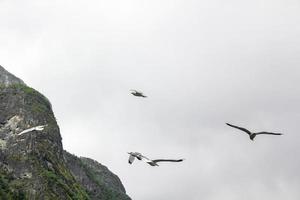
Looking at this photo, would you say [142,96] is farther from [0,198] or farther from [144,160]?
[0,198]

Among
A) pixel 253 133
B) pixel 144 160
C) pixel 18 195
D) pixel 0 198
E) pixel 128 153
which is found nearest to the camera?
pixel 144 160

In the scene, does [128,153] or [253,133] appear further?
[253,133]

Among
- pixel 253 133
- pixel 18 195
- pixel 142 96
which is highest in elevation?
pixel 142 96

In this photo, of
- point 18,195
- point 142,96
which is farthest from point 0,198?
point 142,96

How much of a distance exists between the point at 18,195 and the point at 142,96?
491ft

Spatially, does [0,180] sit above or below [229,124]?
below

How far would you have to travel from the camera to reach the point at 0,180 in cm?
18962

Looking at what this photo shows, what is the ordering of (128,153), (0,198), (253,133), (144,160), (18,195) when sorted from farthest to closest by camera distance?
(18,195), (0,198), (253,133), (128,153), (144,160)

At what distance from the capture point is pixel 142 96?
45969mm

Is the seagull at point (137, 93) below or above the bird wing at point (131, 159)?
above

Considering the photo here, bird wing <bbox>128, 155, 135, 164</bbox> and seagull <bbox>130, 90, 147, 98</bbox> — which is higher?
seagull <bbox>130, 90, 147, 98</bbox>

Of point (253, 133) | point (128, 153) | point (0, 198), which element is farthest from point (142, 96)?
point (0, 198)

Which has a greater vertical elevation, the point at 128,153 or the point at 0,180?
the point at 128,153

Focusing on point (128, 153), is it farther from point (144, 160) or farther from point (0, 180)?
point (0, 180)
